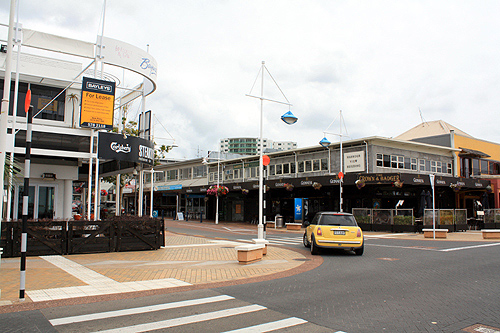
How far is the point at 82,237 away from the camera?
535 inches

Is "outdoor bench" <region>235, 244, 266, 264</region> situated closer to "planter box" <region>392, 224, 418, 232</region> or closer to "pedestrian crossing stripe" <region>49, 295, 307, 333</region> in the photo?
"pedestrian crossing stripe" <region>49, 295, 307, 333</region>

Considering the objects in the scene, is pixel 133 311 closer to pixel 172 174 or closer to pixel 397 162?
pixel 397 162

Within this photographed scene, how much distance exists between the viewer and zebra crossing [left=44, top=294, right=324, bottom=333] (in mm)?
5711

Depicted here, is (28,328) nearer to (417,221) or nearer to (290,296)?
(290,296)

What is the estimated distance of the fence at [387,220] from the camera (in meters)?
27.1

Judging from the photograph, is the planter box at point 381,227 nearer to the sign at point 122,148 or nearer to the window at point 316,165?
the window at point 316,165

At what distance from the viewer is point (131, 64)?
59.6 ft

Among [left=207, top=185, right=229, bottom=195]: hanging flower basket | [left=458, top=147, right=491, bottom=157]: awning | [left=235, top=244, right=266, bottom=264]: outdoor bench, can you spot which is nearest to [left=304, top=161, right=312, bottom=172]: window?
[left=207, top=185, right=229, bottom=195]: hanging flower basket

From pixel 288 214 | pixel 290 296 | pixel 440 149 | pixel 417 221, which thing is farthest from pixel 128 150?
pixel 440 149

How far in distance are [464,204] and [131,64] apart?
35290 mm

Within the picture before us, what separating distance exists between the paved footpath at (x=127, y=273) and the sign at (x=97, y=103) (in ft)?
17.8

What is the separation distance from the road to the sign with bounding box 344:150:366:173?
22.3 meters

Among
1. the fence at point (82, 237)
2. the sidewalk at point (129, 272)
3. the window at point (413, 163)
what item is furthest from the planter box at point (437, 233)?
the fence at point (82, 237)

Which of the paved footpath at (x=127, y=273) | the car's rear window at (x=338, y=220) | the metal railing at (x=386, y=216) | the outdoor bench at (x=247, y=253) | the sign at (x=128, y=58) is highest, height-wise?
the sign at (x=128, y=58)
